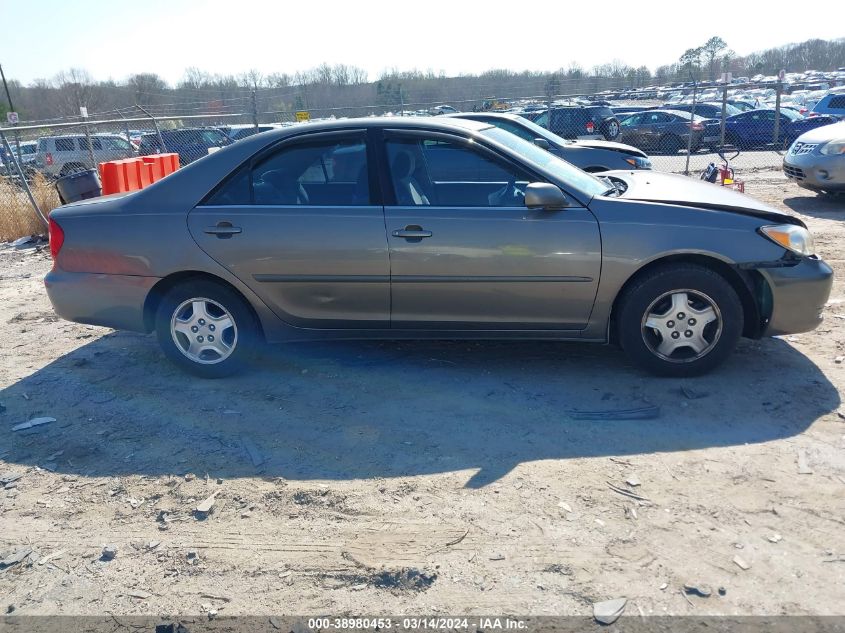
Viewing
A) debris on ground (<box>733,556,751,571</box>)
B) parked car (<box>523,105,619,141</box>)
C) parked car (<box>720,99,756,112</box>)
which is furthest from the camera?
parked car (<box>720,99,756,112</box>)

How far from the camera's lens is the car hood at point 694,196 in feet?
14.7

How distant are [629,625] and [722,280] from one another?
8.32 ft

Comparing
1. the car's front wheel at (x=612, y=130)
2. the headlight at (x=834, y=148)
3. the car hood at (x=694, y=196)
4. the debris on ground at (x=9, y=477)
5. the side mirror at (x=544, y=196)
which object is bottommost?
the debris on ground at (x=9, y=477)

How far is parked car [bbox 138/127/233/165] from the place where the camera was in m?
18.6

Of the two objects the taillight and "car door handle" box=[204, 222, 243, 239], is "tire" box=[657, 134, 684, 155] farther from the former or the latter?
the taillight

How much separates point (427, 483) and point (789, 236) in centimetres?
275

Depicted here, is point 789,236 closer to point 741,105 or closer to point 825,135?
point 825,135

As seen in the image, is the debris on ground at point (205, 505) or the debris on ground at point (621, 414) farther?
the debris on ground at point (621, 414)

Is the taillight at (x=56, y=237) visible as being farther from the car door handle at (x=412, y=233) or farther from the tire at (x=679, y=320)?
the tire at (x=679, y=320)

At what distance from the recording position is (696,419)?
13.6 ft

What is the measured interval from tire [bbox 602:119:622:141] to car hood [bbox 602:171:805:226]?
52.0ft

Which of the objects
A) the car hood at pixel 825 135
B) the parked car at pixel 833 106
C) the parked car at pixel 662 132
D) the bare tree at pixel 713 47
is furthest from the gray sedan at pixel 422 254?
the bare tree at pixel 713 47

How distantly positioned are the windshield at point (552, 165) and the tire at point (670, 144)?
64.1 ft

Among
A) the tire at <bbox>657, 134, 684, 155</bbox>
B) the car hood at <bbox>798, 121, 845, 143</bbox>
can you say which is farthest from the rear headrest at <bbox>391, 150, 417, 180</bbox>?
the tire at <bbox>657, 134, 684, 155</bbox>
